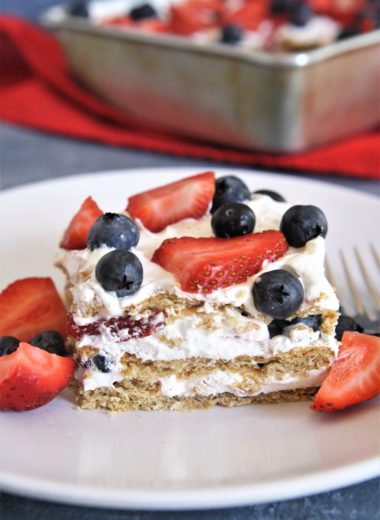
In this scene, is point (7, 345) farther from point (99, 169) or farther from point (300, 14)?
point (300, 14)

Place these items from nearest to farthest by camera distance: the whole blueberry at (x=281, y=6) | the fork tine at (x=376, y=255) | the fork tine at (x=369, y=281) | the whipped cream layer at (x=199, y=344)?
the whipped cream layer at (x=199, y=344) → the fork tine at (x=369, y=281) → the fork tine at (x=376, y=255) → the whole blueberry at (x=281, y=6)

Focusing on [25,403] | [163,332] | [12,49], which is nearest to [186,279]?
[163,332]

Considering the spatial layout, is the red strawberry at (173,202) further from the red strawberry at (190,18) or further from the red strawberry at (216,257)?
the red strawberry at (190,18)

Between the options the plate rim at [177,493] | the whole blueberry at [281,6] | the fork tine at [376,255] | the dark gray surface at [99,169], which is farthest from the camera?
the whole blueberry at [281,6]

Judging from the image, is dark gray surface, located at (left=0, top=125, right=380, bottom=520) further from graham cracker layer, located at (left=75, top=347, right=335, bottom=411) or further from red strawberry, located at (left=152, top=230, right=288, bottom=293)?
red strawberry, located at (left=152, top=230, right=288, bottom=293)

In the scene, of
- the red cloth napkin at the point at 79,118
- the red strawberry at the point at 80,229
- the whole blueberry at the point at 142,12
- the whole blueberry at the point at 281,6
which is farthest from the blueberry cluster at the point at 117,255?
the whole blueberry at the point at 281,6

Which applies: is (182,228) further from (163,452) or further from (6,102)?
(6,102)
